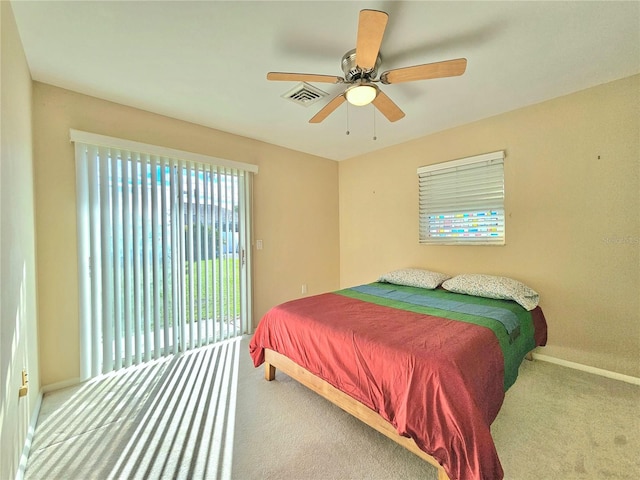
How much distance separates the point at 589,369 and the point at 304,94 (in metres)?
3.50

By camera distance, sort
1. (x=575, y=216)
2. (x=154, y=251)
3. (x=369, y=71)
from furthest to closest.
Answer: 1. (x=154, y=251)
2. (x=575, y=216)
3. (x=369, y=71)

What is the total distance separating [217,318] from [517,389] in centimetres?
294

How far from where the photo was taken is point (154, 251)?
2600 mm

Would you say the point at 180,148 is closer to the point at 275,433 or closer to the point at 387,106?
the point at 387,106

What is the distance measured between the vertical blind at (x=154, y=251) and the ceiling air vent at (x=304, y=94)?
3.80ft

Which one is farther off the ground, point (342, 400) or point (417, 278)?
point (417, 278)

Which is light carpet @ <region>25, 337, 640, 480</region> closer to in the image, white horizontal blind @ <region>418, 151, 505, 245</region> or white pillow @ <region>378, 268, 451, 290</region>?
white pillow @ <region>378, 268, 451, 290</region>

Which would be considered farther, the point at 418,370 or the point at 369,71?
the point at 369,71

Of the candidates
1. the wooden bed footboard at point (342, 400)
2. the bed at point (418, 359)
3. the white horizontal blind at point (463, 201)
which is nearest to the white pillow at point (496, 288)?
the bed at point (418, 359)

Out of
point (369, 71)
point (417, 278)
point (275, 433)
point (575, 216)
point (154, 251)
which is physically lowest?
point (275, 433)

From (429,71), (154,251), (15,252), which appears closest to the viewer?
(15,252)

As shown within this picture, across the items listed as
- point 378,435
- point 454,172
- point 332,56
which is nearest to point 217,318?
point 378,435

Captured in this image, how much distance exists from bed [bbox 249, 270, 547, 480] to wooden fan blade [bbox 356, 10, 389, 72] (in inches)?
64.8

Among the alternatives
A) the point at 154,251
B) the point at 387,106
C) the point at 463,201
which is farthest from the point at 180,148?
the point at 463,201
